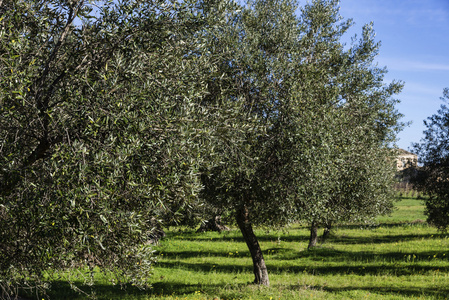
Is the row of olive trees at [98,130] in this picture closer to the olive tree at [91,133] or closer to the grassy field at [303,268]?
the olive tree at [91,133]

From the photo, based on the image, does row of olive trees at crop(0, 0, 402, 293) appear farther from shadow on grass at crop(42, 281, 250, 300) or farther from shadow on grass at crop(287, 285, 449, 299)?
shadow on grass at crop(287, 285, 449, 299)

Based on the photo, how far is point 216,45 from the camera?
1447 centimetres

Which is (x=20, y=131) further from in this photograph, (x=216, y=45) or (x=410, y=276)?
(x=410, y=276)

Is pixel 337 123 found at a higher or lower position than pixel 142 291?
higher

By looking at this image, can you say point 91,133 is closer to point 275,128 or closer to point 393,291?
point 275,128

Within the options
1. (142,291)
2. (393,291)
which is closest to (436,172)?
(393,291)

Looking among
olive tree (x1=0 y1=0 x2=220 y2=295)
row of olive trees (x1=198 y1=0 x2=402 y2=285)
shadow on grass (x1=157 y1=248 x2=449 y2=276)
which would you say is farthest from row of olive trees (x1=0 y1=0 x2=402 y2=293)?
shadow on grass (x1=157 y1=248 x2=449 y2=276)

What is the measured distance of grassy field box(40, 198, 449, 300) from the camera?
1838 centimetres

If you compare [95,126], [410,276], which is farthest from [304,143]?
[410,276]

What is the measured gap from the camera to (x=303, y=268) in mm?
25156

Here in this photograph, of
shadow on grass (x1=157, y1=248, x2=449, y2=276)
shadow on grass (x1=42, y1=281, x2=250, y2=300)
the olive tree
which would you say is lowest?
shadow on grass (x1=42, y1=281, x2=250, y2=300)

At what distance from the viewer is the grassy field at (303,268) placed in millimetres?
18375

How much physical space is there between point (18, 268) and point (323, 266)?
20800 mm

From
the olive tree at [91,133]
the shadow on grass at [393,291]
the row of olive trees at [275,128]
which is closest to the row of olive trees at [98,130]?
the olive tree at [91,133]
